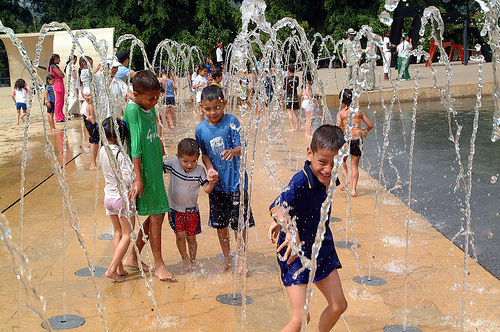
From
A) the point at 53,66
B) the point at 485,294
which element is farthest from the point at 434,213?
the point at 53,66

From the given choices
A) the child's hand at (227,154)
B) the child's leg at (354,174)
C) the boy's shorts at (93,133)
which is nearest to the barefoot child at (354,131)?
the child's leg at (354,174)

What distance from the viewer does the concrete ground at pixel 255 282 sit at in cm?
319

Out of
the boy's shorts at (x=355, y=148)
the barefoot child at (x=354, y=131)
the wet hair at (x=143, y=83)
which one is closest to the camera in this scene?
the wet hair at (x=143, y=83)

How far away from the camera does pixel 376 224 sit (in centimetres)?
Result: 496

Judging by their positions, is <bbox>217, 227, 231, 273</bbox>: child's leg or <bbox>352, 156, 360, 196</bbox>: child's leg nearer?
<bbox>217, 227, 231, 273</bbox>: child's leg

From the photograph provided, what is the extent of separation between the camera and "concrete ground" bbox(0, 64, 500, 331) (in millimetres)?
3188

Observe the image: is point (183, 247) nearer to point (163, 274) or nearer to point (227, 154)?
point (163, 274)

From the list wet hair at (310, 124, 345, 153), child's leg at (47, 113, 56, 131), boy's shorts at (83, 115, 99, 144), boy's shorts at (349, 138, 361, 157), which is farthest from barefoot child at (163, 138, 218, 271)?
child's leg at (47, 113, 56, 131)

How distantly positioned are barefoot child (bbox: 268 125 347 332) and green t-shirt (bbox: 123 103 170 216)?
137 cm

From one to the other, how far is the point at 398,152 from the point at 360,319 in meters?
5.49

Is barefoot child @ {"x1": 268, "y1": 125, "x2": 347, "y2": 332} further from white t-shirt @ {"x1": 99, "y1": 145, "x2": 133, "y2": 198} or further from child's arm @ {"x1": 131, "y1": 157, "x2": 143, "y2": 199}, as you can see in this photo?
white t-shirt @ {"x1": 99, "y1": 145, "x2": 133, "y2": 198}

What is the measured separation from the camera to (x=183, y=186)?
388cm

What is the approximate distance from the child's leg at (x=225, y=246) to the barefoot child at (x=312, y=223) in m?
1.36

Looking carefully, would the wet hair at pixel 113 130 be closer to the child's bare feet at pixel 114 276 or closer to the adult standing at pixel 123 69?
the child's bare feet at pixel 114 276
